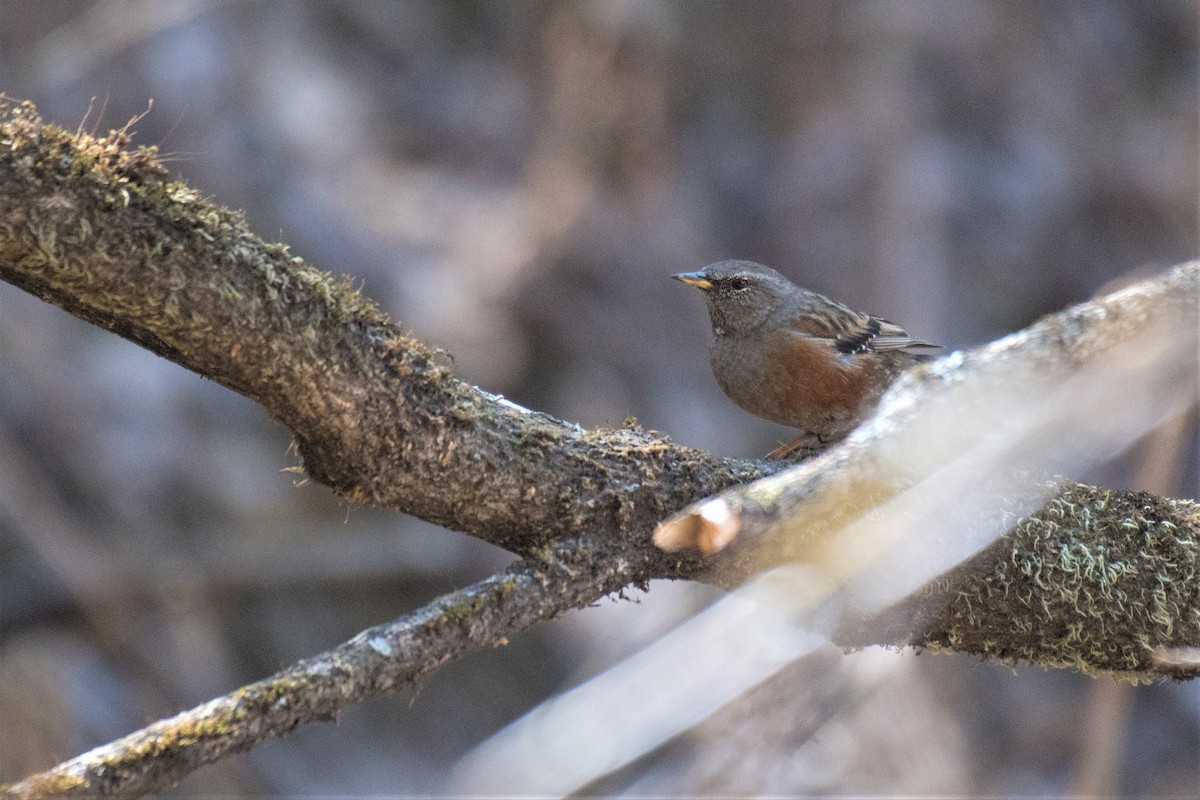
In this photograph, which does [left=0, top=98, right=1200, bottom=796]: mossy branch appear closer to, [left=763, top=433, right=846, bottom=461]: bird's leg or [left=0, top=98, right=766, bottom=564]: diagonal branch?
[left=0, top=98, right=766, bottom=564]: diagonal branch

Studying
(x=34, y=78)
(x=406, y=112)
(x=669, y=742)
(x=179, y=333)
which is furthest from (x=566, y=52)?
(x=179, y=333)

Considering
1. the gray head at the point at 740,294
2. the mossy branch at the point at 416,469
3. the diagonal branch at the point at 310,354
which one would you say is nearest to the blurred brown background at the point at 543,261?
the gray head at the point at 740,294

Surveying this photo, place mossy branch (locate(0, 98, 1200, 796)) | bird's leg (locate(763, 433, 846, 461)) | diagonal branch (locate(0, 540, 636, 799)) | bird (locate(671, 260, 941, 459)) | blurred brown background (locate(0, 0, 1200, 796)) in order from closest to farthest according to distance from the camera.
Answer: diagonal branch (locate(0, 540, 636, 799))
mossy branch (locate(0, 98, 1200, 796))
bird's leg (locate(763, 433, 846, 461))
bird (locate(671, 260, 941, 459))
blurred brown background (locate(0, 0, 1200, 796))

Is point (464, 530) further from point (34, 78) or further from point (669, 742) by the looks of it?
point (34, 78)

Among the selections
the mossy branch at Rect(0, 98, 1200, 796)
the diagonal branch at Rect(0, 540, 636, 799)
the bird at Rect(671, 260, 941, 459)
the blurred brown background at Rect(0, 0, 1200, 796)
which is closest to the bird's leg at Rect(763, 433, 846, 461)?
the bird at Rect(671, 260, 941, 459)

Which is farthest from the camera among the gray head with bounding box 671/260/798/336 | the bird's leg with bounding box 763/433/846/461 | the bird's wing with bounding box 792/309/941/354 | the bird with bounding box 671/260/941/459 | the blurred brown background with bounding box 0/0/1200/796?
the blurred brown background with bounding box 0/0/1200/796

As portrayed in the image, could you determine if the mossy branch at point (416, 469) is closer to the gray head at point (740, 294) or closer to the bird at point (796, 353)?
the bird at point (796, 353)

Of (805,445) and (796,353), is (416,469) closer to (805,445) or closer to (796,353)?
(805,445)

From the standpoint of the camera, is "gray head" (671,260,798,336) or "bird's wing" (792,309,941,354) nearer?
"bird's wing" (792,309,941,354)

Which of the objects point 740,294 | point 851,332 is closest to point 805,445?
point 851,332
